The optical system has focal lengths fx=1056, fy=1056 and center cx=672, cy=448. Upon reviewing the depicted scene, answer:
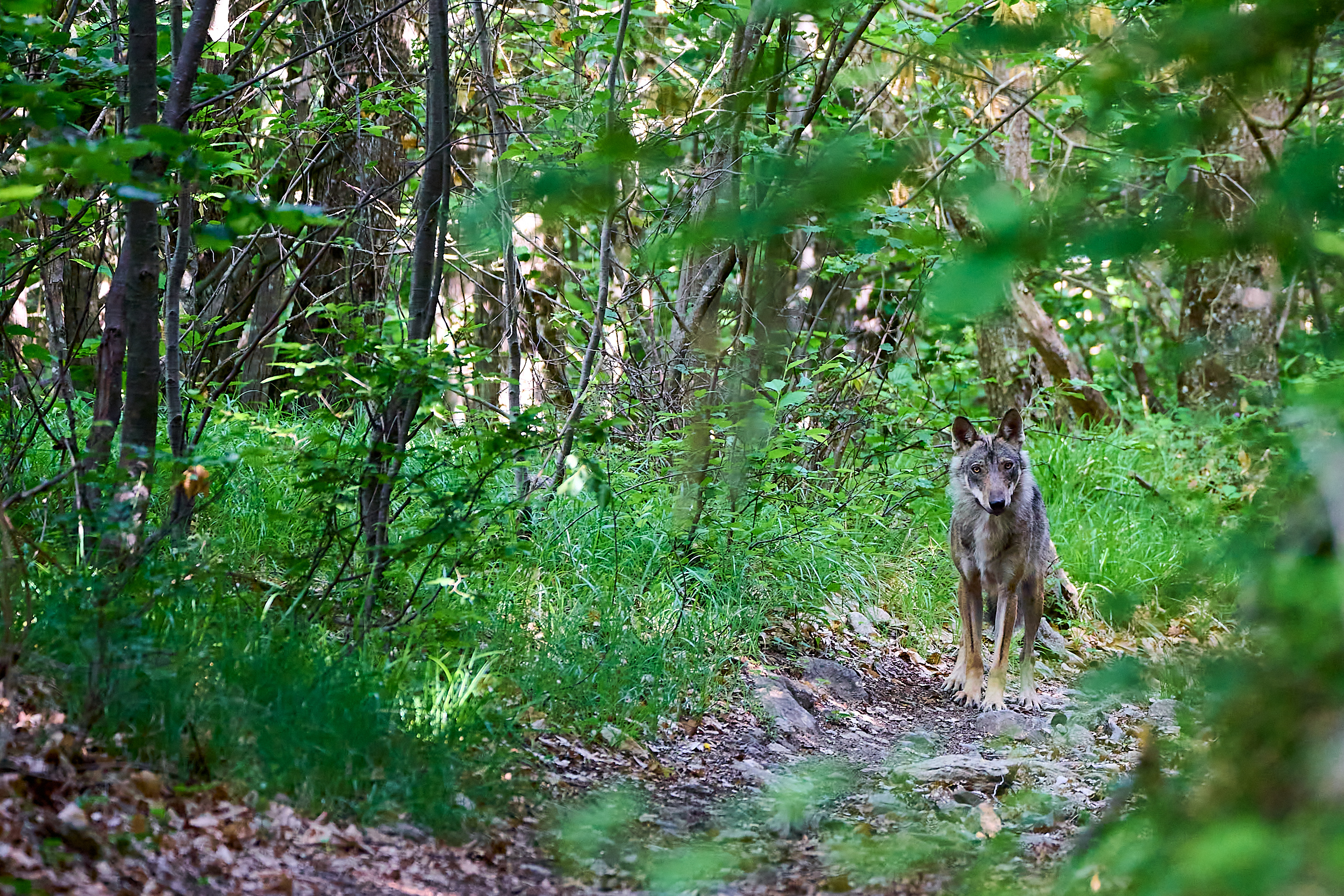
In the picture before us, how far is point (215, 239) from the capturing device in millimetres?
3500

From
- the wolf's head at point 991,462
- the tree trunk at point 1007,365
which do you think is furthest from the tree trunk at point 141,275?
the tree trunk at point 1007,365

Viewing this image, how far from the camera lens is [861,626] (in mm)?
7953

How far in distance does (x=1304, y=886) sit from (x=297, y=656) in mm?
3421

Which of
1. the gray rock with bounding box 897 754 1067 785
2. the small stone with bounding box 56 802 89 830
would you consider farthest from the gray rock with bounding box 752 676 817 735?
the small stone with bounding box 56 802 89 830

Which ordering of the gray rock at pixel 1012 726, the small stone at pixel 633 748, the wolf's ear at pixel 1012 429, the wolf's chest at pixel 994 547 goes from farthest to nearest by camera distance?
the wolf's ear at pixel 1012 429 < the wolf's chest at pixel 994 547 < the gray rock at pixel 1012 726 < the small stone at pixel 633 748

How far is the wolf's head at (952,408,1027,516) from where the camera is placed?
22.8 ft

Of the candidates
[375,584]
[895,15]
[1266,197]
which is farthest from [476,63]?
[1266,197]

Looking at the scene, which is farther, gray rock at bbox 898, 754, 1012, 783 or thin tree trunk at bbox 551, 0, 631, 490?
thin tree trunk at bbox 551, 0, 631, 490

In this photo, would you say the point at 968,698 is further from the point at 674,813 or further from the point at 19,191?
the point at 19,191

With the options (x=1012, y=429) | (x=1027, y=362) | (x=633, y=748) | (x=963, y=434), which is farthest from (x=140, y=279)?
(x=1027, y=362)

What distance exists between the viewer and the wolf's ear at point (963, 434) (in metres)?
7.24

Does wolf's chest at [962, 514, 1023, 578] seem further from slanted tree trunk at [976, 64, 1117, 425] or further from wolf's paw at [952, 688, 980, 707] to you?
slanted tree trunk at [976, 64, 1117, 425]

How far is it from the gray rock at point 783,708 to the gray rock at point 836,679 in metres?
0.48

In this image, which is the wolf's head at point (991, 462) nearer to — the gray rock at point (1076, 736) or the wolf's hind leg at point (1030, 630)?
the wolf's hind leg at point (1030, 630)
